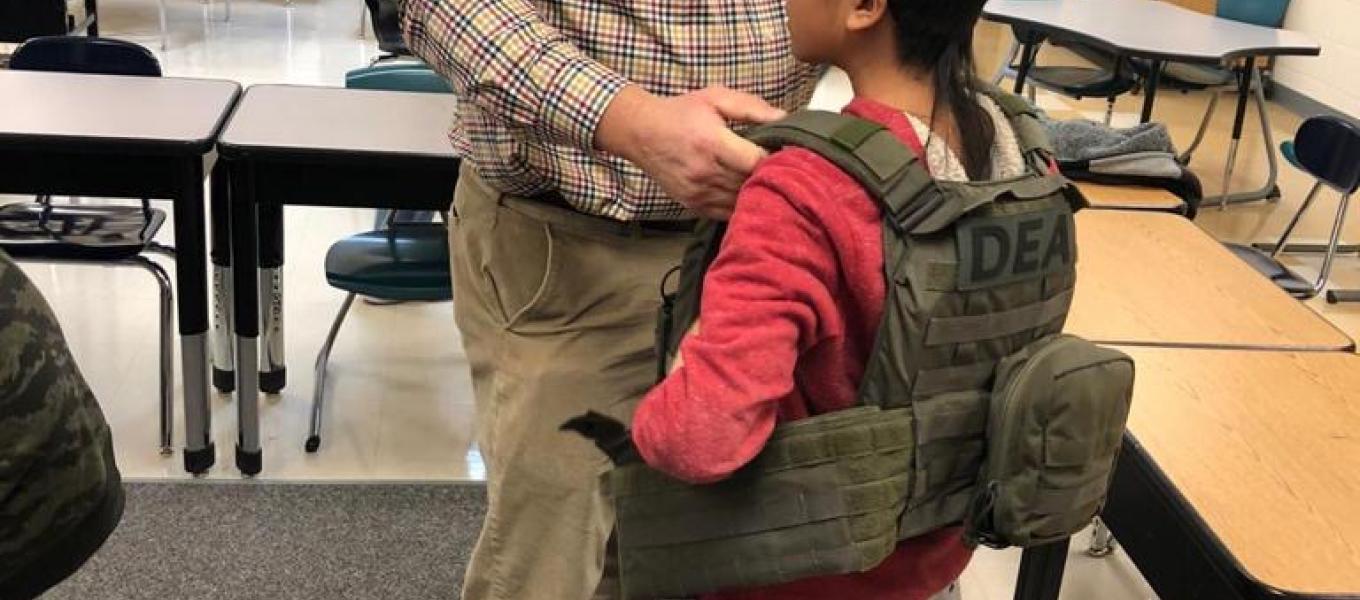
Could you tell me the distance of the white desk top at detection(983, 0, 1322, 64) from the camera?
4785mm

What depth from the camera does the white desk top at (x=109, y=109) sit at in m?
2.41

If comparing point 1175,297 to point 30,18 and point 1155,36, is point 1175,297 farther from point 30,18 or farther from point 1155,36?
point 30,18

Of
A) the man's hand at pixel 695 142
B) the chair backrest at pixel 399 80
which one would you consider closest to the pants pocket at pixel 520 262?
the man's hand at pixel 695 142

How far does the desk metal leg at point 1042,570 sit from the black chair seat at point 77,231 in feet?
6.53

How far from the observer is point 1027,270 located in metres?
1.07

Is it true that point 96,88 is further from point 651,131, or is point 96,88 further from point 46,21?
point 46,21

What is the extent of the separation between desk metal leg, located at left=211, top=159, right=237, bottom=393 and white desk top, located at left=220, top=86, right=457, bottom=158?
12cm

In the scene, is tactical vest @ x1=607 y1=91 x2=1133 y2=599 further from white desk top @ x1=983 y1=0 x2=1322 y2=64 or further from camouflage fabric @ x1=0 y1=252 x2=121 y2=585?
white desk top @ x1=983 y1=0 x2=1322 y2=64

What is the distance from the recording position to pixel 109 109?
2.59 metres

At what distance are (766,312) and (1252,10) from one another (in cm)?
631

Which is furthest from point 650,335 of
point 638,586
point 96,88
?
point 96,88

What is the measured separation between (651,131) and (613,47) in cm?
24

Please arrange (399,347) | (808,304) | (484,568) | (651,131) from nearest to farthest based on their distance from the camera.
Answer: (808,304) < (651,131) < (484,568) < (399,347)

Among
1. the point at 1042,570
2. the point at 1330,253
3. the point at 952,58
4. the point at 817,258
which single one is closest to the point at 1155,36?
the point at 1330,253
